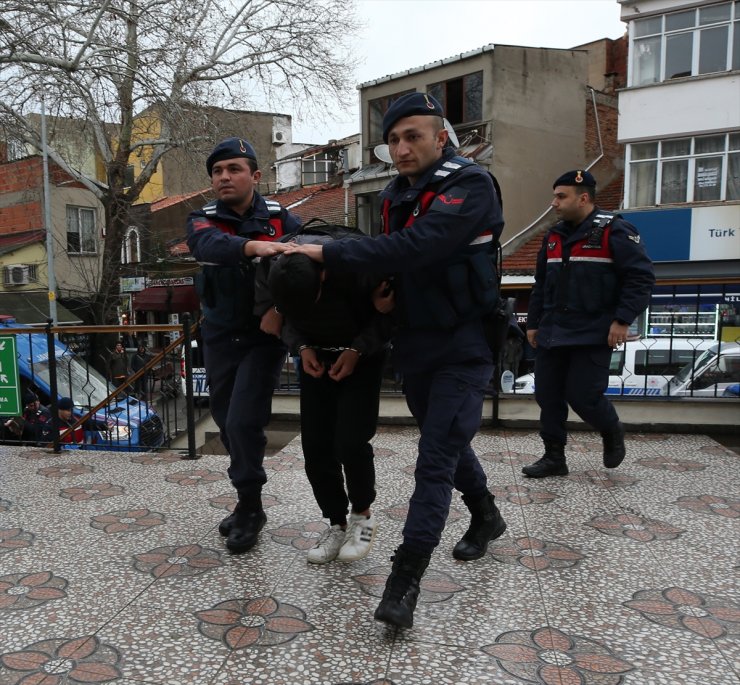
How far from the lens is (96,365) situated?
680 cm

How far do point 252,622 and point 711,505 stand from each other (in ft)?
8.64

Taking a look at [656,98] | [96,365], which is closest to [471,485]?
[96,365]

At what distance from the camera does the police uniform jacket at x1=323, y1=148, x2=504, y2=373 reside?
2.16 meters

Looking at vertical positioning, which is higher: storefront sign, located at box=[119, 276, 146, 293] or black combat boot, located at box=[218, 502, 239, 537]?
storefront sign, located at box=[119, 276, 146, 293]

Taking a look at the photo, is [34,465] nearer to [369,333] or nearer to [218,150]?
[218,150]

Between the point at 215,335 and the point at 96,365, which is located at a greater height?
the point at 215,335

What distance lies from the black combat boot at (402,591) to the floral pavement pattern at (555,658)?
287 mm

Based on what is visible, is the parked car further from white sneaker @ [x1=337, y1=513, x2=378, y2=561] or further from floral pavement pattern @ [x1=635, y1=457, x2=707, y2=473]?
floral pavement pattern @ [x1=635, y1=457, x2=707, y2=473]

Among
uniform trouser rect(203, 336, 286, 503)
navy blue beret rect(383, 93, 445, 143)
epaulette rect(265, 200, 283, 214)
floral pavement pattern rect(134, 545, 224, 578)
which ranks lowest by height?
floral pavement pattern rect(134, 545, 224, 578)

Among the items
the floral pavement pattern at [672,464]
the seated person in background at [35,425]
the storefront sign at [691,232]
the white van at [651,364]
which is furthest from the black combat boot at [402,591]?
the storefront sign at [691,232]

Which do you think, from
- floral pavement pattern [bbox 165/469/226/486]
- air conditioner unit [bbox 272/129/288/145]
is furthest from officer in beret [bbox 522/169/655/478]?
air conditioner unit [bbox 272/129/288/145]

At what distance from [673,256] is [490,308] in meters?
16.7

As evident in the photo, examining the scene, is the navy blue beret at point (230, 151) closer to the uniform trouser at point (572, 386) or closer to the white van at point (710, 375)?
the uniform trouser at point (572, 386)

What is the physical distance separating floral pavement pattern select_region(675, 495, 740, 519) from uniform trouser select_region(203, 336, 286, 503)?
7.76 feet
